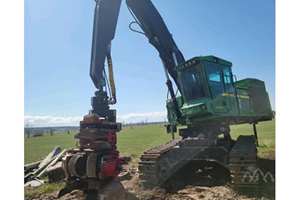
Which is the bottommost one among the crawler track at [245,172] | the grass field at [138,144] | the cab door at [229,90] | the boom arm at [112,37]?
the grass field at [138,144]

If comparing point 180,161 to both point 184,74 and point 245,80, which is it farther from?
point 245,80

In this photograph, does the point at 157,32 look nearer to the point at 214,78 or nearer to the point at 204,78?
the point at 204,78

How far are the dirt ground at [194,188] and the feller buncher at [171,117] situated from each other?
0.21m

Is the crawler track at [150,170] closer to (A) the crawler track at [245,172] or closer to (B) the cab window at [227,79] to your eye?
(A) the crawler track at [245,172]

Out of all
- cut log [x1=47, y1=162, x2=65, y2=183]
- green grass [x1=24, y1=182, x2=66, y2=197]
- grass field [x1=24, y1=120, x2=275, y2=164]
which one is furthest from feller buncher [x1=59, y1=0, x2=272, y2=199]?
cut log [x1=47, y1=162, x2=65, y2=183]

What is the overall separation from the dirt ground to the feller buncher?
210mm

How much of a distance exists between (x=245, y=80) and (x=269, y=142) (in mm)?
4994

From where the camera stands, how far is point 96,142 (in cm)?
343

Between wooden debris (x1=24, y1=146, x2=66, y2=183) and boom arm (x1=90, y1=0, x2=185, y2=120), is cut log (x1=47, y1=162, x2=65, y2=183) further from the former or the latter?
boom arm (x1=90, y1=0, x2=185, y2=120)

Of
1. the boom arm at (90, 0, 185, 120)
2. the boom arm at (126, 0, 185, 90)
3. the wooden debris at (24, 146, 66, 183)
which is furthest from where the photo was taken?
the wooden debris at (24, 146, 66, 183)

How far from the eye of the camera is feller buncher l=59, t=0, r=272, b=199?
3432 mm

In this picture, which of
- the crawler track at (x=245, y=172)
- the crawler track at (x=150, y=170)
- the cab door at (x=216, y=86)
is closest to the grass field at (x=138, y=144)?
the crawler track at (x=150, y=170)

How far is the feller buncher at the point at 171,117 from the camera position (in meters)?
3.43

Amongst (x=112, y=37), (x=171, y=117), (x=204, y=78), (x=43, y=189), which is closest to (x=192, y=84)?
(x=204, y=78)
